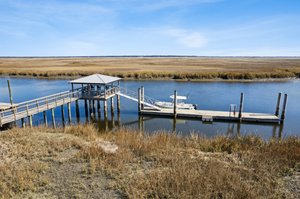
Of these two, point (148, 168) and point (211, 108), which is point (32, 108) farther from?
point (211, 108)

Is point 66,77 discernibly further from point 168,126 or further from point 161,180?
point 161,180

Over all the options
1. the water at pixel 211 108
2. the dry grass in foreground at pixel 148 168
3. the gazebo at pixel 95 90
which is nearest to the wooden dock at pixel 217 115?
the water at pixel 211 108

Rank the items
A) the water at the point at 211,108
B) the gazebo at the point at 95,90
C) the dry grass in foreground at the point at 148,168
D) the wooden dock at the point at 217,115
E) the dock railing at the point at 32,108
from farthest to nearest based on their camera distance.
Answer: the gazebo at the point at 95,90 < the wooden dock at the point at 217,115 < the water at the point at 211,108 < the dock railing at the point at 32,108 < the dry grass in foreground at the point at 148,168

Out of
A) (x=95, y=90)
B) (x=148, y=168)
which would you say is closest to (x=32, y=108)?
(x=95, y=90)

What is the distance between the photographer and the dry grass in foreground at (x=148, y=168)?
6.64m

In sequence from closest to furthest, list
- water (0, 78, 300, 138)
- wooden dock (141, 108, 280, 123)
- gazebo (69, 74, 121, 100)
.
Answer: water (0, 78, 300, 138)
wooden dock (141, 108, 280, 123)
gazebo (69, 74, 121, 100)

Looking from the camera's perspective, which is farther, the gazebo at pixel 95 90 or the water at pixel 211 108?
the gazebo at pixel 95 90

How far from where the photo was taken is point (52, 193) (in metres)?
6.74

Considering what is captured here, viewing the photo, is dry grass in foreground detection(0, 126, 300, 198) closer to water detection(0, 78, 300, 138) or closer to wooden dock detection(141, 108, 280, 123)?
water detection(0, 78, 300, 138)

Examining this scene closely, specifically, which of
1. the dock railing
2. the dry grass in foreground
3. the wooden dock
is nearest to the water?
the wooden dock

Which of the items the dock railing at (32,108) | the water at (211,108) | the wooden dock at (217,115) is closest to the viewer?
the dock railing at (32,108)

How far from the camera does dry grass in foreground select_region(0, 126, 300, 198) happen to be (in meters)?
6.64

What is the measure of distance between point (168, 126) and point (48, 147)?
46.6ft

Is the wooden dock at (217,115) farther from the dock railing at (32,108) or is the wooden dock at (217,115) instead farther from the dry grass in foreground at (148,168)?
the dry grass in foreground at (148,168)
